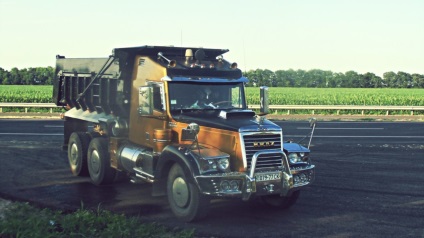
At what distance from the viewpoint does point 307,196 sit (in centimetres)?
1081

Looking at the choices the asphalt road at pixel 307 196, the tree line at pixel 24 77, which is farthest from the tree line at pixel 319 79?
the asphalt road at pixel 307 196

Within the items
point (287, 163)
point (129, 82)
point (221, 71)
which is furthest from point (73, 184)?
point (287, 163)

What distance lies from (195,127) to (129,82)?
9.82 ft

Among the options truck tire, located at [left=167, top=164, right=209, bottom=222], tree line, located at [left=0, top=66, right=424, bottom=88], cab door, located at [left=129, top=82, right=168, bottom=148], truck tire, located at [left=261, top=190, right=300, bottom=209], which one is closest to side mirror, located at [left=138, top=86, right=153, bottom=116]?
cab door, located at [left=129, top=82, right=168, bottom=148]

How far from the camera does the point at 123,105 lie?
36.2 feet

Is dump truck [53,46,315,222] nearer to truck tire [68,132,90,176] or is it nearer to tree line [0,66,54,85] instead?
truck tire [68,132,90,176]

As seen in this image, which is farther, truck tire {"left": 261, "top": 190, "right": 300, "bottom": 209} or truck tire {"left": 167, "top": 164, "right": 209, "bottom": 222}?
truck tire {"left": 261, "top": 190, "right": 300, "bottom": 209}

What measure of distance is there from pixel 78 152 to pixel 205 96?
4.50m

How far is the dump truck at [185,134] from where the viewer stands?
8453mm

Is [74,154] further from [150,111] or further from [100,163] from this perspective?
[150,111]

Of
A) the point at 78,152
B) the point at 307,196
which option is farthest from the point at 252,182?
the point at 78,152

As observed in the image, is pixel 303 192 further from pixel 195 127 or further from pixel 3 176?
pixel 3 176

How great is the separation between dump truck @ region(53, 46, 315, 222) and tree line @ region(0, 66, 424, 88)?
262 feet

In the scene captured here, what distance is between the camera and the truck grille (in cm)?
850
